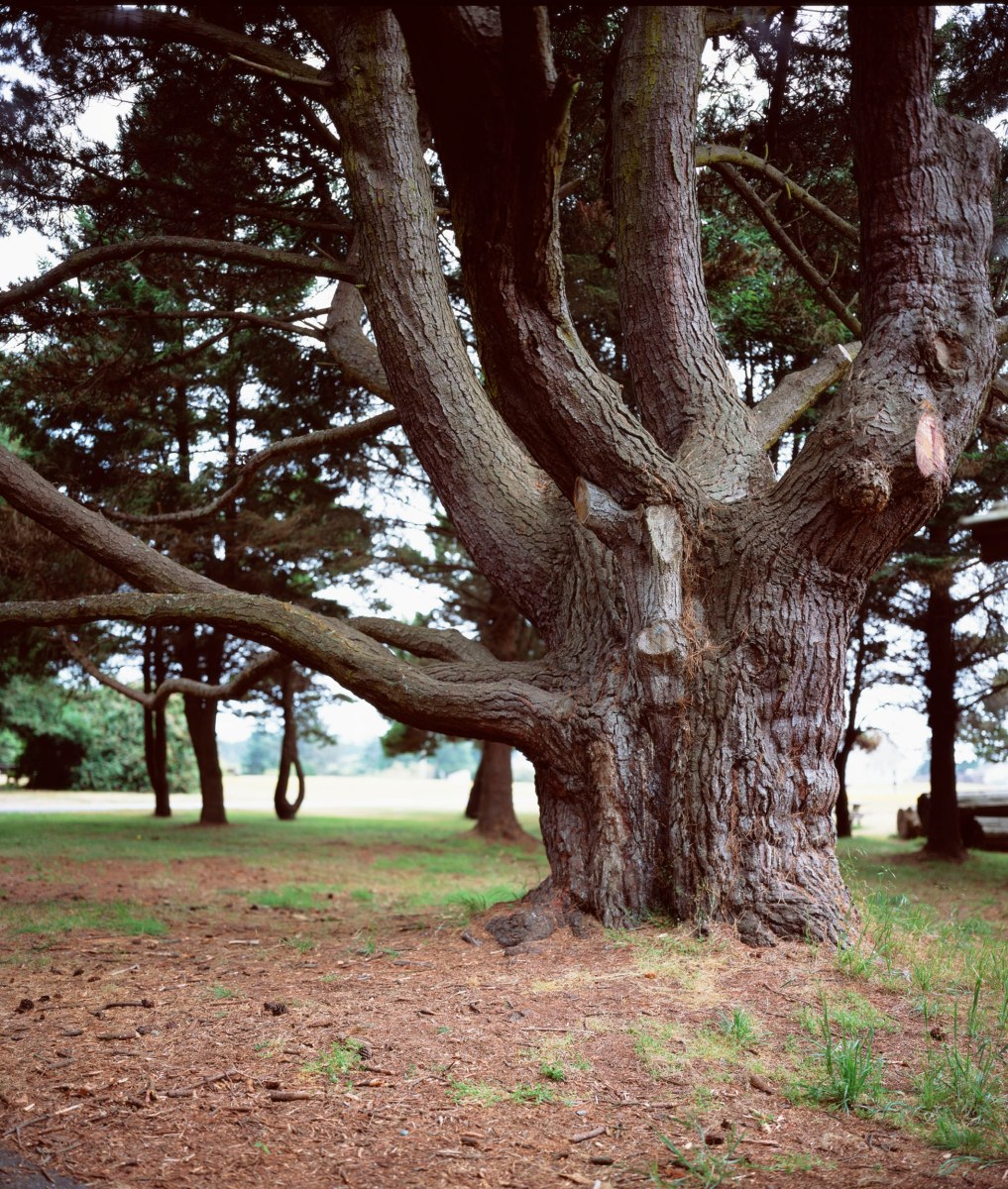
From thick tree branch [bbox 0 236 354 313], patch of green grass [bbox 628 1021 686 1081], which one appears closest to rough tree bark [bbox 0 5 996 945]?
thick tree branch [bbox 0 236 354 313]

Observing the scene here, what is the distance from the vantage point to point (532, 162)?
4043 millimetres

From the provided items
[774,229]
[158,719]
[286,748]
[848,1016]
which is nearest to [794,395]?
[774,229]

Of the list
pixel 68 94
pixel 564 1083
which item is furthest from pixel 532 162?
pixel 68 94

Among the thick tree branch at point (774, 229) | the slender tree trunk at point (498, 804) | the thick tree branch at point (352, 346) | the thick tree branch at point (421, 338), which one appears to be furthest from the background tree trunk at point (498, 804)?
the thick tree branch at point (421, 338)

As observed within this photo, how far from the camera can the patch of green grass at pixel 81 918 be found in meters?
6.83

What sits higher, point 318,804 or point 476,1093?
point 476,1093

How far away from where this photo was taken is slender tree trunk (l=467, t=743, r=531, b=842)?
1770cm

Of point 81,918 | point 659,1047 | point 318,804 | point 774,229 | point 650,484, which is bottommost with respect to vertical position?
point 318,804

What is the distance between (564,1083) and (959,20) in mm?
7924

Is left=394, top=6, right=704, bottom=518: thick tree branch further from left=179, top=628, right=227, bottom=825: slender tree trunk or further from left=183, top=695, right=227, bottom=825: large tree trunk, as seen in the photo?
left=183, top=695, right=227, bottom=825: large tree trunk

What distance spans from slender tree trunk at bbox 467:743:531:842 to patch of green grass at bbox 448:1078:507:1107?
14256mm

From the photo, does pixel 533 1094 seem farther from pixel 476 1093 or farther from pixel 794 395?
pixel 794 395

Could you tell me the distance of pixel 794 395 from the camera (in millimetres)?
7156

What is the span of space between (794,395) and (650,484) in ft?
7.08
